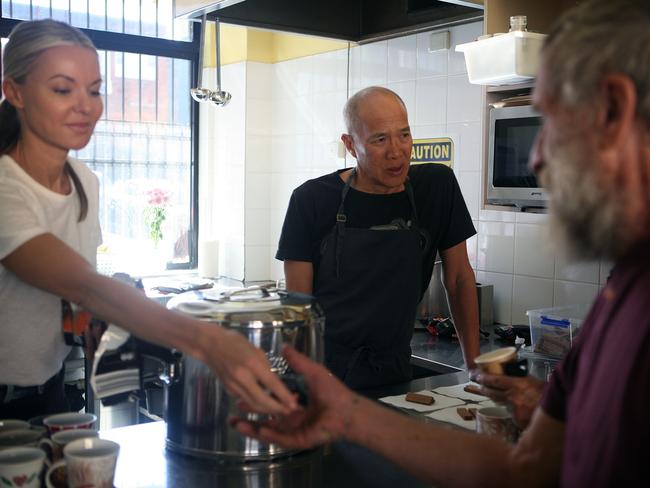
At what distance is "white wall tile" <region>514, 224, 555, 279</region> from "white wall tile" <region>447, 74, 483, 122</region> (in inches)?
21.0

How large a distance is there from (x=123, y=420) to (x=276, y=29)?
193 cm

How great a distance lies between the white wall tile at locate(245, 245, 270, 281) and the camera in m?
4.65

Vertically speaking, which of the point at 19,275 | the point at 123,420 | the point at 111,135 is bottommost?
the point at 123,420

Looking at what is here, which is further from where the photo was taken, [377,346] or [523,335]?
[523,335]

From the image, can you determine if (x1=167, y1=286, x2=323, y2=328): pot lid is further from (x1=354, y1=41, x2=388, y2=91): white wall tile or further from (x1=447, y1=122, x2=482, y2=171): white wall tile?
(x1=354, y1=41, x2=388, y2=91): white wall tile

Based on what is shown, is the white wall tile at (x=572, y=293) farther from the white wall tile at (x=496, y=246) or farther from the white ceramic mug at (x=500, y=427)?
the white ceramic mug at (x=500, y=427)

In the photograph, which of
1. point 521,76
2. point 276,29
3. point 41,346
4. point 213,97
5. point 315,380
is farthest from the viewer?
point 213,97

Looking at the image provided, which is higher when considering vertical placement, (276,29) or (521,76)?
(276,29)

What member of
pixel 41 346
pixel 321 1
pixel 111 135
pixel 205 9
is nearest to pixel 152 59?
pixel 111 135

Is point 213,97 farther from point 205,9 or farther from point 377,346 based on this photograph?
point 377,346

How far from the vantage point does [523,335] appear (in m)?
2.96

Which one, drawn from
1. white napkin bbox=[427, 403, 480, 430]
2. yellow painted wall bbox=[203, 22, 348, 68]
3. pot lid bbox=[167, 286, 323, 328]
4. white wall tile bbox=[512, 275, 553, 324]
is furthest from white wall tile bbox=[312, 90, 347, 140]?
pot lid bbox=[167, 286, 323, 328]

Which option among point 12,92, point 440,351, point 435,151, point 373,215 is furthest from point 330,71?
point 12,92

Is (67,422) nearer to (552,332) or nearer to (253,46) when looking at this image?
(552,332)
